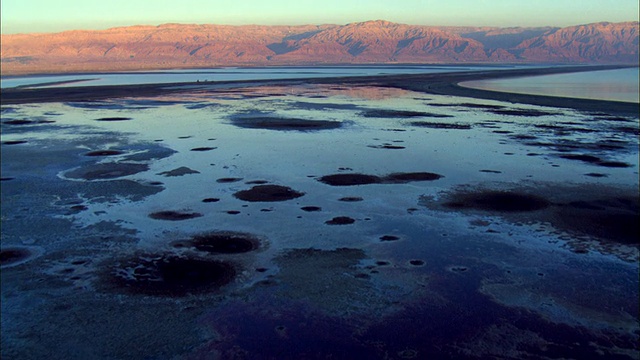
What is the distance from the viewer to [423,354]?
571cm

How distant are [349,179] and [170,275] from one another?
Answer: 663 centimetres

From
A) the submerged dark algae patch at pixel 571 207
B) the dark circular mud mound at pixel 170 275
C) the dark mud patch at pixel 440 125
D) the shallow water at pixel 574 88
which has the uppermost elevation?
the dark circular mud mound at pixel 170 275

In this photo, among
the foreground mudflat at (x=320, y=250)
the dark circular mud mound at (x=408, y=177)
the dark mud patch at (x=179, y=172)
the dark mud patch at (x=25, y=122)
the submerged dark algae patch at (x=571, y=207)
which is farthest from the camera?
the dark mud patch at (x=25, y=122)

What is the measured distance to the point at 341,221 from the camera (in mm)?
10164

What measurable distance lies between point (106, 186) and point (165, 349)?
26.1ft

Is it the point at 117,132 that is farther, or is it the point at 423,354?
the point at 117,132

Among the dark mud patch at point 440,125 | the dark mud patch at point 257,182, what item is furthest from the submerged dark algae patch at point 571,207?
the dark mud patch at point 440,125

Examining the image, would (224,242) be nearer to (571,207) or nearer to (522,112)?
(571,207)

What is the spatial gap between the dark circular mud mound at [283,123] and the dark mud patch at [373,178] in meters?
9.09

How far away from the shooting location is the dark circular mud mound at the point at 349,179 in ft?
43.3

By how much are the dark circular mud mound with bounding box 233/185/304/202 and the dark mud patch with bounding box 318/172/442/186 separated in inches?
47.0

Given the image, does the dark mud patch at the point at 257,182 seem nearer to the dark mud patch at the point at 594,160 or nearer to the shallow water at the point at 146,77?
the dark mud patch at the point at 594,160

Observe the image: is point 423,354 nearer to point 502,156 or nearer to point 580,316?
point 580,316

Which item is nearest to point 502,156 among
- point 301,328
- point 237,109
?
point 301,328
